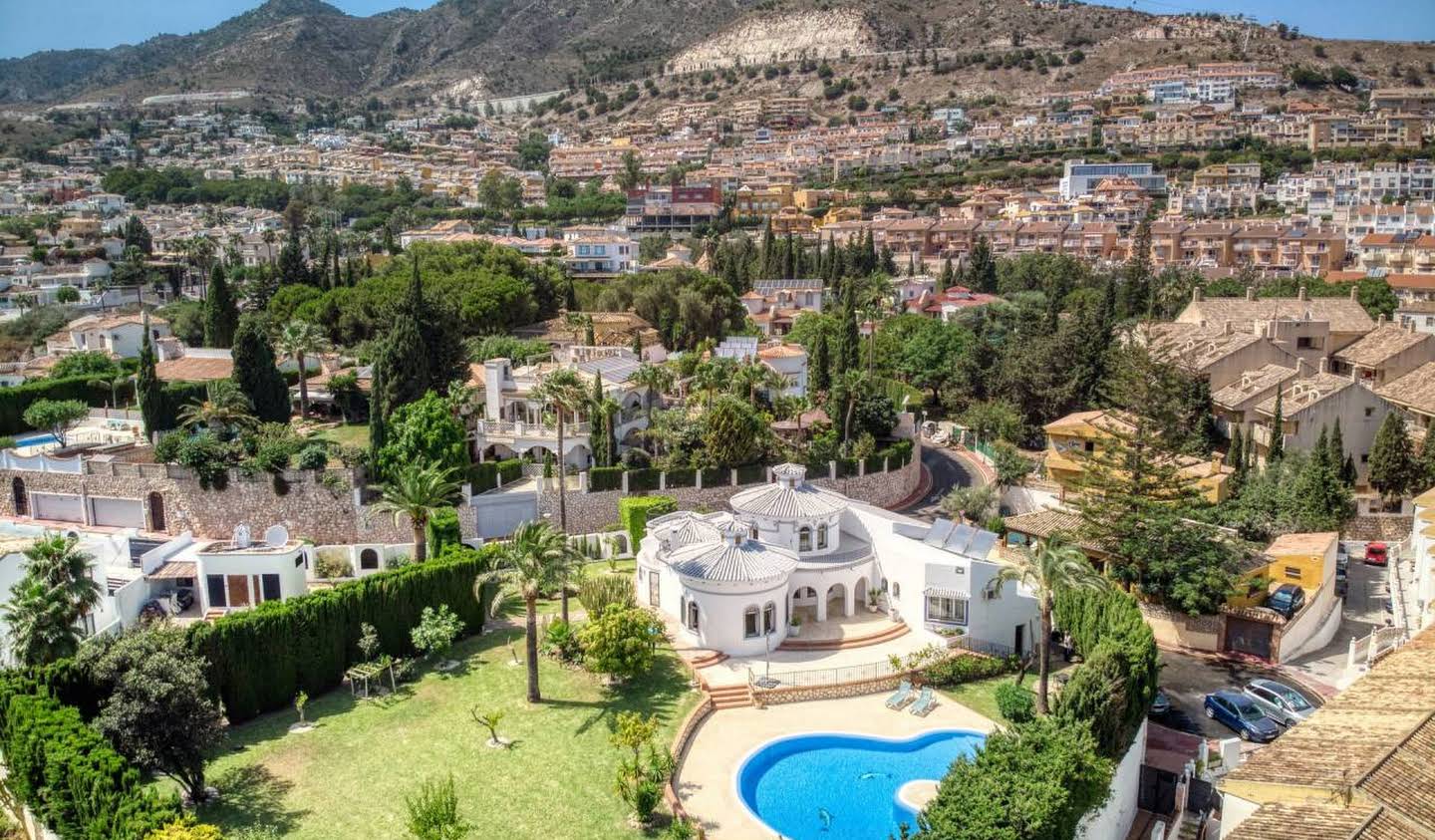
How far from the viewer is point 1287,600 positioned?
1257 inches

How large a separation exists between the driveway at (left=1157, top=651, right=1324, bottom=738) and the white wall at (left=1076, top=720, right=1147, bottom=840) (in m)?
1.99

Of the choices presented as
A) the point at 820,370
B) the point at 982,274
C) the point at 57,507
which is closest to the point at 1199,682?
the point at 820,370

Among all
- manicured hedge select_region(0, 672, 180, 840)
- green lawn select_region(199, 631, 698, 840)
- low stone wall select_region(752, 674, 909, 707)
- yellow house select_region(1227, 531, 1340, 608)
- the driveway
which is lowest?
the driveway

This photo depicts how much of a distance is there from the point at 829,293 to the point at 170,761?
7345 cm

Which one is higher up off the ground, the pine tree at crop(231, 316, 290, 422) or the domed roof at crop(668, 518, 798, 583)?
the pine tree at crop(231, 316, 290, 422)

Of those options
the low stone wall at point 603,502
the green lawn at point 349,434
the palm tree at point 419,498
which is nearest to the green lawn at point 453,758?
the palm tree at point 419,498

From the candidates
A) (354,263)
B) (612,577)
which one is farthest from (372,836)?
(354,263)

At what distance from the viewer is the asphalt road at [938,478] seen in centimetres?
4575

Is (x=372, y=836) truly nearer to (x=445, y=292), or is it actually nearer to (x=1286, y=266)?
(x=445, y=292)

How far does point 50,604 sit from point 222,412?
20.1 meters

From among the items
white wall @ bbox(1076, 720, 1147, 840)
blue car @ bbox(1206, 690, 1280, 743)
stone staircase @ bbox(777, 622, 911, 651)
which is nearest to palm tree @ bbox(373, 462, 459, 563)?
stone staircase @ bbox(777, 622, 911, 651)

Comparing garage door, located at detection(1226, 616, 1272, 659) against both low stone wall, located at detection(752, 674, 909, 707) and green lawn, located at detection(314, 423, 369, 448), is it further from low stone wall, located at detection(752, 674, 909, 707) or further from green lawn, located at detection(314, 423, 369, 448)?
green lawn, located at detection(314, 423, 369, 448)

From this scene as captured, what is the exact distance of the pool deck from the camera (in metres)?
23.1

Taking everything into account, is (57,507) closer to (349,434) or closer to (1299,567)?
(349,434)
